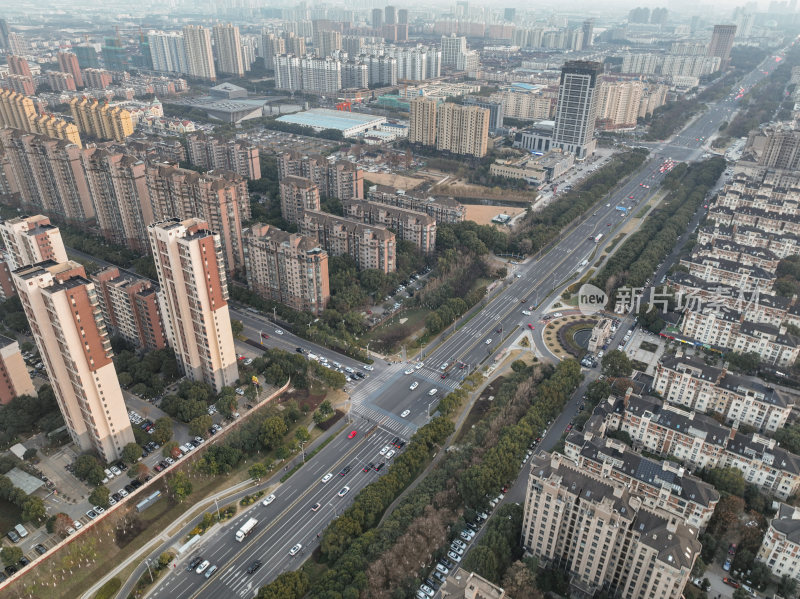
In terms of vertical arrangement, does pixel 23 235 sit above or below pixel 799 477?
above

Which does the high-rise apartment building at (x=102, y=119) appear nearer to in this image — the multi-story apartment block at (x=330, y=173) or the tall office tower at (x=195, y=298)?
the multi-story apartment block at (x=330, y=173)

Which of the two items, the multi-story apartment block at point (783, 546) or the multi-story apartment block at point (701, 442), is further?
the multi-story apartment block at point (701, 442)

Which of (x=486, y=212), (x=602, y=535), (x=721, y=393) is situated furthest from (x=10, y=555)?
(x=486, y=212)

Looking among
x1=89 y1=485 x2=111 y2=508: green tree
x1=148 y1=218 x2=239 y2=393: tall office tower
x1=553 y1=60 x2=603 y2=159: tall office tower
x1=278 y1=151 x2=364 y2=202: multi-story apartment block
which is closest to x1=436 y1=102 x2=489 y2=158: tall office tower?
x1=553 y1=60 x2=603 y2=159: tall office tower

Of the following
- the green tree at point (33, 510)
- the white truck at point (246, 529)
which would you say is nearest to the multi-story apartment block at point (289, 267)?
the white truck at point (246, 529)

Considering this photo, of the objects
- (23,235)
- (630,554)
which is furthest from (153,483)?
(630,554)

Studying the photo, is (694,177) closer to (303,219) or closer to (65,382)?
(303,219)

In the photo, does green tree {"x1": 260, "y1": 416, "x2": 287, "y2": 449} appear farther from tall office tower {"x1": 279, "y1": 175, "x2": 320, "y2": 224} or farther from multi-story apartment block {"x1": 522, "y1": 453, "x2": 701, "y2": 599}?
tall office tower {"x1": 279, "y1": 175, "x2": 320, "y2": 224}
